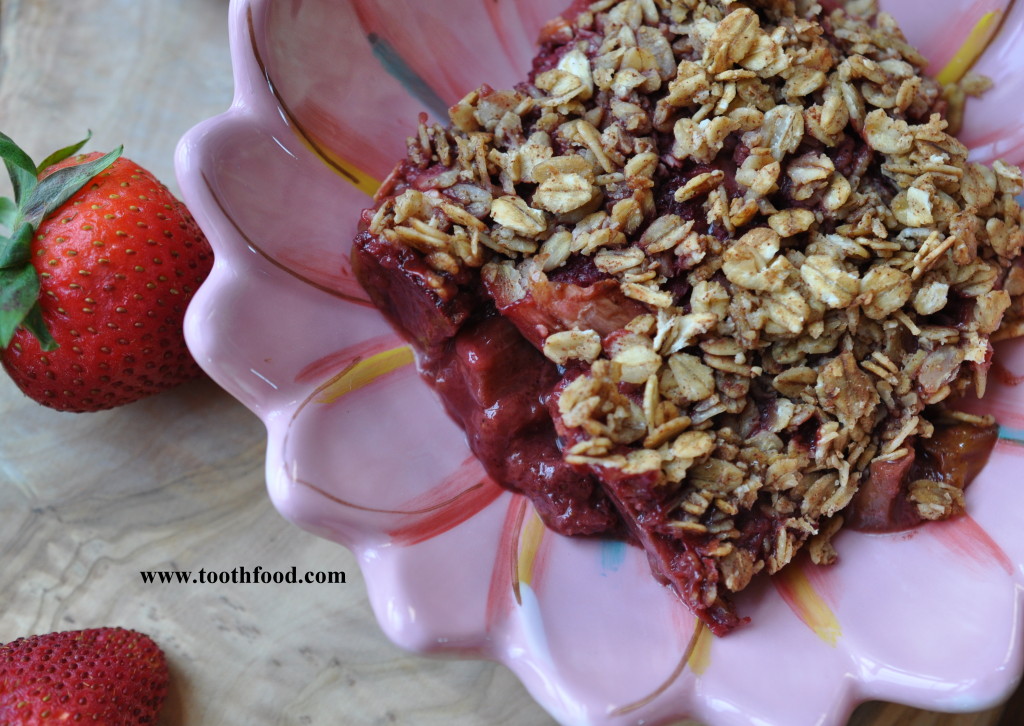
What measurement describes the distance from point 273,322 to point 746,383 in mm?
792

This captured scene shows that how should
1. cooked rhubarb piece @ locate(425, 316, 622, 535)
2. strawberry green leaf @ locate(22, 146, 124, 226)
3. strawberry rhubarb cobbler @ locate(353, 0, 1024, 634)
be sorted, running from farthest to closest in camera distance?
1. strawberry green leaf @ locate(22, 146, 124, 226)
2. cooked rhubarb piece @ locate(425, 316, 622, 535)
3. strawberry rhubarb cobbler @ locate(353, 0, 1024, 634)

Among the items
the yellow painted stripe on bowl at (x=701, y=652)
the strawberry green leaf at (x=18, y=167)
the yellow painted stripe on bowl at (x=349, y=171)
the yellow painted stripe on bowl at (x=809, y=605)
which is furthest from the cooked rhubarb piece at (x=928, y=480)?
the strawberry green leaf at (x=18, y=167)

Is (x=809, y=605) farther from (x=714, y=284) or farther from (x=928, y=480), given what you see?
(x=714, y=284)

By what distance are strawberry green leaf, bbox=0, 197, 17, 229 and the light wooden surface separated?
1.36ft

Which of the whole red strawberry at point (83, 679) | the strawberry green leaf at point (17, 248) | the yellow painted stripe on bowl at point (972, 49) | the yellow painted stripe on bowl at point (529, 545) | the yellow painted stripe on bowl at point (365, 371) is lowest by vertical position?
the yellow painted stripe on bowl at point (529, 545)

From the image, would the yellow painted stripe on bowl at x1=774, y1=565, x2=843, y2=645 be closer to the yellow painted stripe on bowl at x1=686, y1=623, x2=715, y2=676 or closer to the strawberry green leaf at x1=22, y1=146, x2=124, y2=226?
the yellow painted stripe on bowl at x1=686, y1=623, x2=715, y2=676

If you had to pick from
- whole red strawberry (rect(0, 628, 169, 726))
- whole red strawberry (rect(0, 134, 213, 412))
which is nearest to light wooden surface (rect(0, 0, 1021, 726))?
whole red strawberry (rect(0, 628, 169, 726))

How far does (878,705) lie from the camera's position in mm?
1667

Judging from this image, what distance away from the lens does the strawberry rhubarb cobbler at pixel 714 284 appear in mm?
1352

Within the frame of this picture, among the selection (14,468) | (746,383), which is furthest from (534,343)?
(14,468)

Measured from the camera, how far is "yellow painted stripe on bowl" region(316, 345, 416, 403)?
1521 mm

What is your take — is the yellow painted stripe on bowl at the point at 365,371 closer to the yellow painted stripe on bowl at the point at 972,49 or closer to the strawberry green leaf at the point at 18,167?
the strawberry green leaf at the point at 18,167

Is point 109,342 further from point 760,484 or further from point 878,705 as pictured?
point 878,705

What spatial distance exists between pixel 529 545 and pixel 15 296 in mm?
1007
